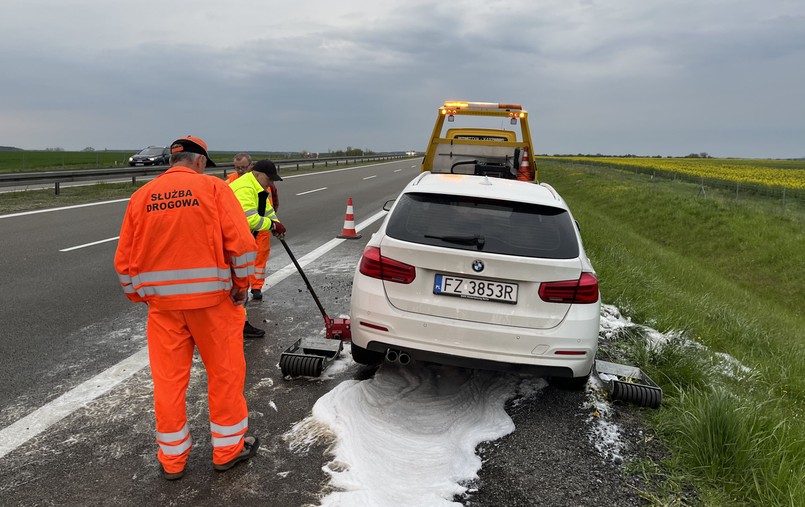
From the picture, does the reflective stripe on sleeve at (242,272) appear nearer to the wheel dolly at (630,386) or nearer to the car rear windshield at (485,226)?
the car rear windshield at (485,226)

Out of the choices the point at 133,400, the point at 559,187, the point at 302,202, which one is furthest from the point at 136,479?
the point at 559,187

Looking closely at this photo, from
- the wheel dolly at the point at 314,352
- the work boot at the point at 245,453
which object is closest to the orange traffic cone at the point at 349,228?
the wheel dolly at the point at 314,352

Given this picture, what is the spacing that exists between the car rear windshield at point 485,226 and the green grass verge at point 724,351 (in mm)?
1311

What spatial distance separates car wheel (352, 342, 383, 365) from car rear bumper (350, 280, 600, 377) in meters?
0.47

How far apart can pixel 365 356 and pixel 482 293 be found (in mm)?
1112

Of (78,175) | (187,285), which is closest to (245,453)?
(187,285)

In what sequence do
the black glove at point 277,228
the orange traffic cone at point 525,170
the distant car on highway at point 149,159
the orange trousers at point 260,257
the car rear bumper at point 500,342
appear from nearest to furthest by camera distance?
1. the car rear bumper at point 500,342
2. the black glove at point 277,228
3. the orange trousers at point 260,257
4. the orange traffic cone at point 525,170
5. the distant car on highway at point 149,159

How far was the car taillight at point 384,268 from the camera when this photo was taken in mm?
3520

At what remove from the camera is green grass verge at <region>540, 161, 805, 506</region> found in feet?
9.55

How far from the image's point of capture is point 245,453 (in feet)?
9.62

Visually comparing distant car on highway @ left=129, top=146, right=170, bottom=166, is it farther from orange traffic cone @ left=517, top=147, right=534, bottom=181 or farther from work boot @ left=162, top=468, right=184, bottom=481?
work boot @ left=162, top=468, right=184, bottom=481

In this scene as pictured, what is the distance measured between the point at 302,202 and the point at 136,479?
44.5 ft

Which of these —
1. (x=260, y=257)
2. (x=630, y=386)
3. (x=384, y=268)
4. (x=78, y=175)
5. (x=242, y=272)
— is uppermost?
(x=242, y=272)

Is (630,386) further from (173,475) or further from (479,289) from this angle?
(173,475)
